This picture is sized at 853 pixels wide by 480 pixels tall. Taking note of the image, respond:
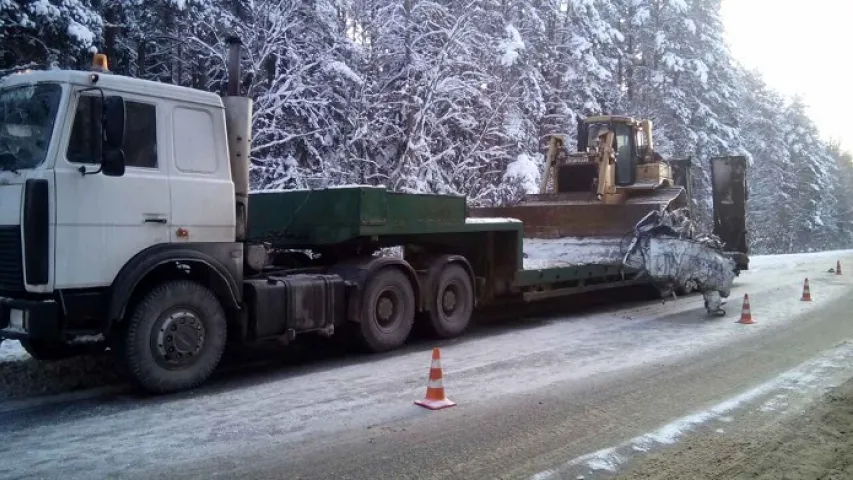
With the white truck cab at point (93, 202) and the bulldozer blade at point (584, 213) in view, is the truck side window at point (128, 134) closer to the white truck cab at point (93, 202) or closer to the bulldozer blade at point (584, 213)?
the white truck cab at point (93, 202)

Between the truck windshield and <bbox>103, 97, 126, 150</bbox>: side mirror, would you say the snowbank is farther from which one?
<bbox>103, 97, 126, 150</bbox>: side mirror

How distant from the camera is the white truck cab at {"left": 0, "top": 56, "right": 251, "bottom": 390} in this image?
5.41 m

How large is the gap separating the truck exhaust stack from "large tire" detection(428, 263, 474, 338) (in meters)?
2.99

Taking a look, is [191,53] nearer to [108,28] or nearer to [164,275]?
[108,28]

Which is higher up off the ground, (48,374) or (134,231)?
(134,231)

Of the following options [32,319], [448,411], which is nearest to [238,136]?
[32,319]

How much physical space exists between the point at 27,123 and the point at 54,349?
6.64ft

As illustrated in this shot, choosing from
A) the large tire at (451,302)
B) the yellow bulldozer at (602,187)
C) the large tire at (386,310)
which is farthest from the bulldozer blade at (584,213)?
the large tire at (386,310)

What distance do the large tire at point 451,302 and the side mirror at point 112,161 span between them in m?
4.45

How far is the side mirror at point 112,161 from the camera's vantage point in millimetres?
5590

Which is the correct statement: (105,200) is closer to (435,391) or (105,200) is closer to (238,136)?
(238,136)

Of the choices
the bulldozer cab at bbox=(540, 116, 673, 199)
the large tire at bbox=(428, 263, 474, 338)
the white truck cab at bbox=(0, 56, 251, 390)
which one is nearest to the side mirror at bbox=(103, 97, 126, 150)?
the white truck cab at bbox=(0, 56, 251, 390)

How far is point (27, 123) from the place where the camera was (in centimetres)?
564

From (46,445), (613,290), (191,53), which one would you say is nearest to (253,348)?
(46,445)
